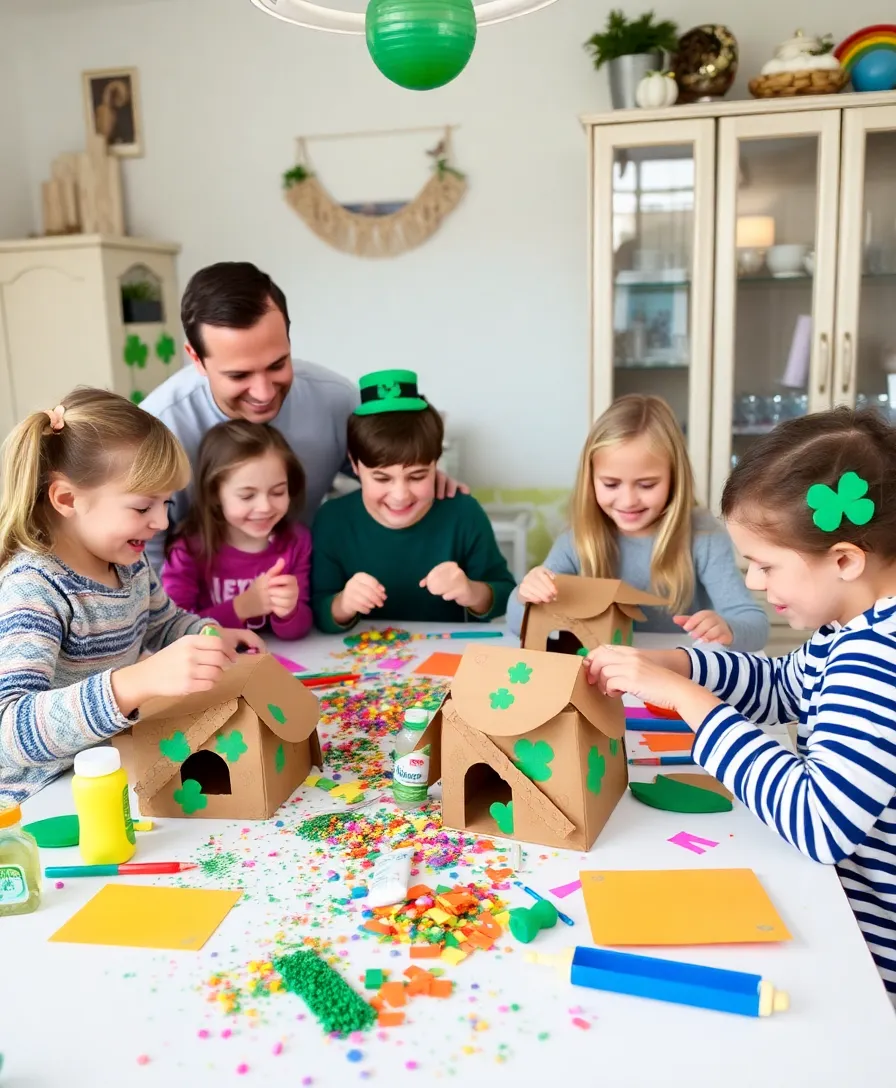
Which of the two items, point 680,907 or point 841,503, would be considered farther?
point 841,503

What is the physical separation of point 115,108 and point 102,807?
3.39 meters

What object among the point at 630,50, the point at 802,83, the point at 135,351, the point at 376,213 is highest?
the point at 630,50

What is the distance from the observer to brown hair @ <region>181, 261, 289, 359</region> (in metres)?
1.90

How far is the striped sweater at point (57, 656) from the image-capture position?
1.17m

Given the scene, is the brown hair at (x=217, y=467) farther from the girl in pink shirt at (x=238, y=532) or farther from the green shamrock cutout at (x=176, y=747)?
the green shamrock cutout at (x=176, y=747)

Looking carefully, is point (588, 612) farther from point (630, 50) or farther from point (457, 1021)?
point (630, 50)

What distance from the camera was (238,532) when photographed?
2.03 m

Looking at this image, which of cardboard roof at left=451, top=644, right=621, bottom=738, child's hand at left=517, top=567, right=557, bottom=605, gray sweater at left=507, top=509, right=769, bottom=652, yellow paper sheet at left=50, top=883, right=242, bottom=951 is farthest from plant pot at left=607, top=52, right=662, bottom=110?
yellow paper sheet at left=50, top=883, right=242, bottom=951

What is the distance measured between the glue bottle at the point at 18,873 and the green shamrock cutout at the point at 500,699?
0.49 meters

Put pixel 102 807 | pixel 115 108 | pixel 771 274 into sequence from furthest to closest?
pixel 115 108 → pixel 771 274 → pixel 102 807

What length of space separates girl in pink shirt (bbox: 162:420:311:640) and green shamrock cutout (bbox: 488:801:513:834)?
2.86 feet

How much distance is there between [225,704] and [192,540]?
0.92 m

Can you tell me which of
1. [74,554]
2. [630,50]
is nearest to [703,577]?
[74,554]

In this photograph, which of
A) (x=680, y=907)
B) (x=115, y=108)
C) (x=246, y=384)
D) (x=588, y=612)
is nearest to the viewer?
(x=680, y=907)
